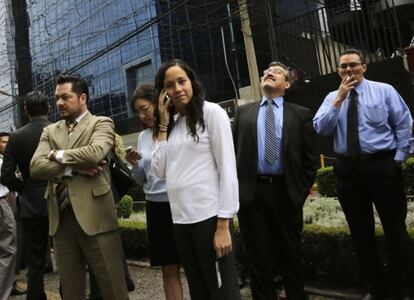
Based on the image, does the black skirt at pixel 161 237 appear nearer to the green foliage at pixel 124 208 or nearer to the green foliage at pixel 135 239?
the green foliage at pixel 135 239

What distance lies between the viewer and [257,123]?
3.29 m

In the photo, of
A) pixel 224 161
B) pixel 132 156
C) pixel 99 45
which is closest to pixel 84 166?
pixel 132 156

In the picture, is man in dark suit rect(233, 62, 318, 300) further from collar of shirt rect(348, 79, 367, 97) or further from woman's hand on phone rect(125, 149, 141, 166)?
woman's hand on phone rect(125, 149, 141, 166)

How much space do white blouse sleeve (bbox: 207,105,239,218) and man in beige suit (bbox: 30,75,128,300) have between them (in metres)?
0.93

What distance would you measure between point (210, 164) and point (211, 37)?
30386 mm

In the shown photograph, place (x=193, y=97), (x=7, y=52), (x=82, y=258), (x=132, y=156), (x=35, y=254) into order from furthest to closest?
(x=7, y=52)
(x=35, y=254)
(x=132, y=156)
(x=82, y=258)
(x=193, y=97)

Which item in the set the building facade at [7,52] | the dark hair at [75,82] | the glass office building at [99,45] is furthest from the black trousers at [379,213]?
the building facade at [7,52]

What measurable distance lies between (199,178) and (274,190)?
100cm

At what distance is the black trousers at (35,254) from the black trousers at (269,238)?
1951 millimetres

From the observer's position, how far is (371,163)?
3176 millimetres

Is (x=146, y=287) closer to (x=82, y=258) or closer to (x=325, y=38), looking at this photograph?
(x=82, y=258)

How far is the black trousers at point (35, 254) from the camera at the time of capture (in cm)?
388

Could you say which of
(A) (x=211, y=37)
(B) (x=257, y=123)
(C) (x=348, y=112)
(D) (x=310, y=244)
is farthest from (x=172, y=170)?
(A) (x=211, y=37)

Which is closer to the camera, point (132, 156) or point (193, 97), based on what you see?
point (193, 97)
